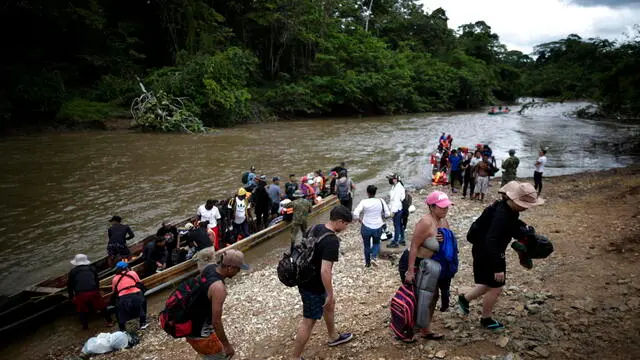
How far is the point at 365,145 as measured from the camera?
27.2m

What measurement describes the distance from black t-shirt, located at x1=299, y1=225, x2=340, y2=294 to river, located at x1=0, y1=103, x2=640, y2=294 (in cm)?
840

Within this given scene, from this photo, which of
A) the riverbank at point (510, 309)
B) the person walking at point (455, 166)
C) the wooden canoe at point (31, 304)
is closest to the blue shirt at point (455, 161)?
the person walking at point (455, 166)

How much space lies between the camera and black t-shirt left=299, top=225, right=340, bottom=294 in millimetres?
3768

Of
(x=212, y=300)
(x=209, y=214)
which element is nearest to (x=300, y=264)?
(x=212, y=300)

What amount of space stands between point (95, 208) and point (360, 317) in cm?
1217

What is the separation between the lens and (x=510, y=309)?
15.6 feet

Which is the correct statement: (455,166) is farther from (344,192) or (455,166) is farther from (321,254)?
(321,254)

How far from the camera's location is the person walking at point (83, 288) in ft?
22.1

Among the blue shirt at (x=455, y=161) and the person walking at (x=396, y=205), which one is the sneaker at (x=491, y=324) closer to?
the person walking at (x=396, y=205)

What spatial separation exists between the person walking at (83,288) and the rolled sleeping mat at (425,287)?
5.87m

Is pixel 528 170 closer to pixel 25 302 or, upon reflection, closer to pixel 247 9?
pixel 25 302

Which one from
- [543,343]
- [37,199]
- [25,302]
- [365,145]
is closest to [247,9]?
[365,145]

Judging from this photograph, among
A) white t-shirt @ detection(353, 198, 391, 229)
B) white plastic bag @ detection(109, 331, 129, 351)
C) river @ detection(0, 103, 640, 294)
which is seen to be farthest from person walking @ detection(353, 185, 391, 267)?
river @ detection(0, 103, 640, 294)

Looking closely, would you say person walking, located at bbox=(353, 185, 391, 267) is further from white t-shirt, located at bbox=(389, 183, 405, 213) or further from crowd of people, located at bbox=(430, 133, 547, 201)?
crowd of people, located at bbox=(430, 133, 547, 201)
